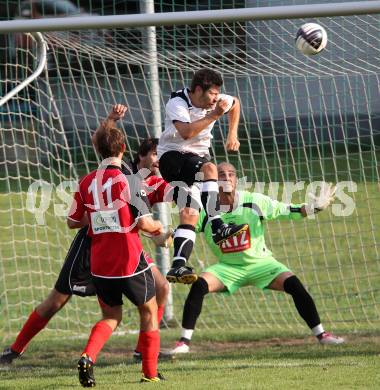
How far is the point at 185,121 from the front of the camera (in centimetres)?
708

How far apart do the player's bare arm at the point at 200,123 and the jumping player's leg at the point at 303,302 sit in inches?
76.0

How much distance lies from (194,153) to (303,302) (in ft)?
5.75

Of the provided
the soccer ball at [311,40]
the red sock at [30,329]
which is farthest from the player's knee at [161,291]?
the soccer ball at [311,40]

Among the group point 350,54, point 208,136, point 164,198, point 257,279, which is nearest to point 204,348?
point 257,279

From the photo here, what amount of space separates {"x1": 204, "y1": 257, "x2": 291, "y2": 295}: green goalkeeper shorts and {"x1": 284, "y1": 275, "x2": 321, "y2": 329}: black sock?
0.15 meters

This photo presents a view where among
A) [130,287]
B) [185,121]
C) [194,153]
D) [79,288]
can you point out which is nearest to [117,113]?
[185,121]

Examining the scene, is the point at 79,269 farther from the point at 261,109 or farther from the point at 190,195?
the point at 261,109

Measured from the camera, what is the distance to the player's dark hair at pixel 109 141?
22.1 feet

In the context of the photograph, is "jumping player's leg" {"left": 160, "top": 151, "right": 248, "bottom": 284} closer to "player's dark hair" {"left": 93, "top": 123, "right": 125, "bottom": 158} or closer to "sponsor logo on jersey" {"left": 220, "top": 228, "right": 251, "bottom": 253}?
"player's dark hair" {"left": 93, "top": 123, "right": 125, "bottom": 158}

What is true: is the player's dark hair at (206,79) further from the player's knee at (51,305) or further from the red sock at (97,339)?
the player's knee at (51,305)

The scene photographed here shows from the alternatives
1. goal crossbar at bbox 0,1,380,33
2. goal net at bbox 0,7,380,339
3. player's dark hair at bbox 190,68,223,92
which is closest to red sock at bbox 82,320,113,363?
player's dark hair at bbox 190,68,223,92

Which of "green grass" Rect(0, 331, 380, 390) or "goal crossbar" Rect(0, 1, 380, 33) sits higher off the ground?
"goal crossbar" Rect(0, 1, 380, 33)

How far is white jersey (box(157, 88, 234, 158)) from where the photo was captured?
23.4 feet

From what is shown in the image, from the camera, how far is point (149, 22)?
262 inches
